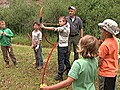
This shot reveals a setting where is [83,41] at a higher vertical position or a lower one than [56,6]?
lower

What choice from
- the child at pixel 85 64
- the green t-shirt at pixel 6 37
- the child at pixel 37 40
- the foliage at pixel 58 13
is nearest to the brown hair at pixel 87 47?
the child at pixel 85 64

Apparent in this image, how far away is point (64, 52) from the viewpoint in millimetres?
6062

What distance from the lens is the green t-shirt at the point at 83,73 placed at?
2924mm

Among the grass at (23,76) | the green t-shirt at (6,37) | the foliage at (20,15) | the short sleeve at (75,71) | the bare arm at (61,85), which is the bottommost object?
the grass at (23,76)

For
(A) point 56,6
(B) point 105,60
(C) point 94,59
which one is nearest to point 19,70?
(B) point 105,60

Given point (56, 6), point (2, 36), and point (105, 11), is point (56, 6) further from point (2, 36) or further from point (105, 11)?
point (2, 36)

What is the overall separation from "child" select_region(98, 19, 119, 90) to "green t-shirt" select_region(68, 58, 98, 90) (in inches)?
28.6

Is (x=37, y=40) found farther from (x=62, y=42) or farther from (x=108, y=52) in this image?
(x=108, y=52)

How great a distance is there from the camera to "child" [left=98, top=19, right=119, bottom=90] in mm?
3781

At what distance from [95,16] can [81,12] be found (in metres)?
0.87

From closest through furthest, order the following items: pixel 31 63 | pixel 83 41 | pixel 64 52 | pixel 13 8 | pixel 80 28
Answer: pixel 83 41
pixel 64 52
pixel 80 28
pixel 31 63
pixel 13 8

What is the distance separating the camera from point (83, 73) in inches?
117

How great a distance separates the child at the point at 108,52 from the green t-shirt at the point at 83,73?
2.38ft

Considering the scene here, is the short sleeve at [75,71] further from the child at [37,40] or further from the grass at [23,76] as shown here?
the child at [37,40]
